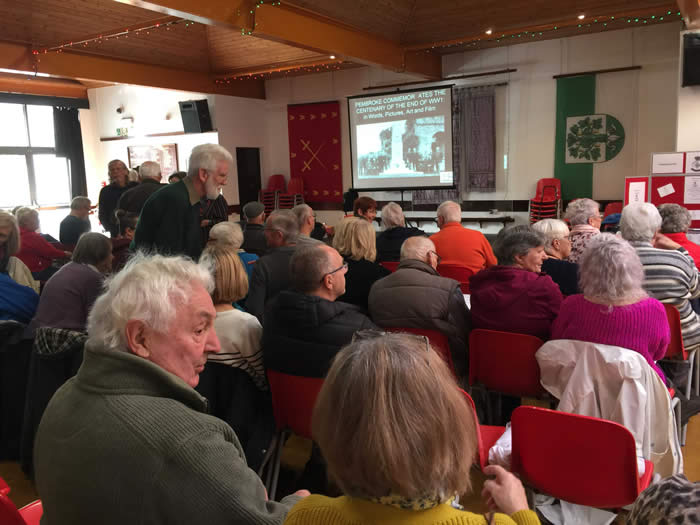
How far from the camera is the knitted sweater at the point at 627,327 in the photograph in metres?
2.23

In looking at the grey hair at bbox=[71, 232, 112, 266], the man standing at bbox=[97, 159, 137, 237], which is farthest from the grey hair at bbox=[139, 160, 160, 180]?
the grey hair at bbox=[71, 232, 112, 266]

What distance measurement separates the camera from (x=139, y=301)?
4.14ft

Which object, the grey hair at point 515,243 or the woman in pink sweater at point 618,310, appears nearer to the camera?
the woman in pink sweater at point 618,310

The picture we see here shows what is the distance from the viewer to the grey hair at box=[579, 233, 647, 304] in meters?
2.26

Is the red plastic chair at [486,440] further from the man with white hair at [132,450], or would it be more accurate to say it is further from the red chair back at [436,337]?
the man with white hair at [132,450]

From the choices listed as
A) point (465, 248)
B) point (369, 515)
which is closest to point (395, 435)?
point (369, 515)

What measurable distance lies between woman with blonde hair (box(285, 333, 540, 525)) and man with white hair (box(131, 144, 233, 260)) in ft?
7.56

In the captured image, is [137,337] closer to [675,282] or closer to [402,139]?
[675,282]

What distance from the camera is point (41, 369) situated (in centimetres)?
264

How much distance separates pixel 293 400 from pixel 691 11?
6.42 m

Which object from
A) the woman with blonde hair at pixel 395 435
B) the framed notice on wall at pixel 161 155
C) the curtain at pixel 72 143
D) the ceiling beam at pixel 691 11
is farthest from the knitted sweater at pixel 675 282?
the curtain at pixel 72 143

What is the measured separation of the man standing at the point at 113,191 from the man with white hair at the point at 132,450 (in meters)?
6.00

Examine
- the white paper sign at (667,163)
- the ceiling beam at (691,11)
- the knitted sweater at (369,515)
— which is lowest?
the knitted sweater at (369,515)

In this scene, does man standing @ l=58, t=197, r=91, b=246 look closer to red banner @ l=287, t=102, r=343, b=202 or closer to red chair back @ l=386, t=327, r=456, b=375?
red chair back @ l=386, t=327, r=456, b=375
